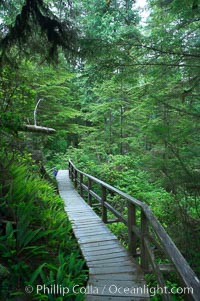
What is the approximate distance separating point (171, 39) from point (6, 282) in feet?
14.6

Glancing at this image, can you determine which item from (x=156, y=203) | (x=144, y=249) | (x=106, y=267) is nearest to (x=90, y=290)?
(x=106, y=267)

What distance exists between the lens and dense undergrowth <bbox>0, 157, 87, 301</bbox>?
3105 mm

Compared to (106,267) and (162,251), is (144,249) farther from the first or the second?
(162,251)

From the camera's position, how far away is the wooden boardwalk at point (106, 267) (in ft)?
10.4

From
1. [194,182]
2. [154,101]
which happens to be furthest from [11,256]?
[154,101]

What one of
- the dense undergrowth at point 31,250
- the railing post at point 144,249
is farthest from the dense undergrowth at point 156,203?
the dense undergrowth at point 31,250

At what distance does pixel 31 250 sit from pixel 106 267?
118 cm

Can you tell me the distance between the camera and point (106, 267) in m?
3.87

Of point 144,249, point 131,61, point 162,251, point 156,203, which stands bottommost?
point 156,203

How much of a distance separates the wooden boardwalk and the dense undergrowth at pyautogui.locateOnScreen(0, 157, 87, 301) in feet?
0.67

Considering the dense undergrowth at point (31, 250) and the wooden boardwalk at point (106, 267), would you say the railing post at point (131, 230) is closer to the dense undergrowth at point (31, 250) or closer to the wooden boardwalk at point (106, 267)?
A: the wooden boardwalk at point (106, 267)

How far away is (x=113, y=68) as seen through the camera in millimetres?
4637

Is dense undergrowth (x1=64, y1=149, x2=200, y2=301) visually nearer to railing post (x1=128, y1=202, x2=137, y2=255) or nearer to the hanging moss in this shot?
railing post (x1=128, y1=202, x2=137, y2=255)

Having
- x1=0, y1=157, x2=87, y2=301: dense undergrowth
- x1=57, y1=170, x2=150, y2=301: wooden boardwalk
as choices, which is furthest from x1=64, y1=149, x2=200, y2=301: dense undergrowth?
x1=0, y1=157, x2=87, y2=301: dense undergrowth
